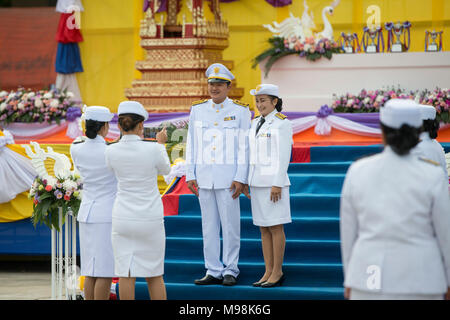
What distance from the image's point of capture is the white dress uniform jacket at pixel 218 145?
5.36 m

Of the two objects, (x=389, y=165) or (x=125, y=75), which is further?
(x=125, y=75)

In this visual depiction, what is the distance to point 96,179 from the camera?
470 cm

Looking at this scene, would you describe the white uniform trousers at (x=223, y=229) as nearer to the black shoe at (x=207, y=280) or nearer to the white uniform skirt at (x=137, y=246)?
the black shoe at (x=207, y=280)

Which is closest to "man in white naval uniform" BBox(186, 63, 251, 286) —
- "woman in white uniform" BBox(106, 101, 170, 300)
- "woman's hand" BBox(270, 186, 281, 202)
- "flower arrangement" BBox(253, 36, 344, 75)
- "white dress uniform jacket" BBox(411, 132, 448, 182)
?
"woman's hand" BBox(270, 186, 281, 202)

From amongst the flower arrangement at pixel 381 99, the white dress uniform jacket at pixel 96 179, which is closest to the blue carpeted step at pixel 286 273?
the white dress uniform jacket at pixel 96 179

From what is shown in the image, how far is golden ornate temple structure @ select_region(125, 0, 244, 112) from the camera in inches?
396

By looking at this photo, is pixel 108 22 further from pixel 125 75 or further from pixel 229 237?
pixel 229 237

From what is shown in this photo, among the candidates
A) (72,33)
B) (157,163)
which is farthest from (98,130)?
(72,33)

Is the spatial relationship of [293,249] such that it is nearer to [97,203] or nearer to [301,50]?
[97,203]

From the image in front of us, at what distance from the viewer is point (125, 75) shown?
1310 centimetres

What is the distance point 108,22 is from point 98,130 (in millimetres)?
8767

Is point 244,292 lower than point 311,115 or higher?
lower

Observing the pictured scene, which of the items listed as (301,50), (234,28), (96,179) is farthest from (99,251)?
(234,28)

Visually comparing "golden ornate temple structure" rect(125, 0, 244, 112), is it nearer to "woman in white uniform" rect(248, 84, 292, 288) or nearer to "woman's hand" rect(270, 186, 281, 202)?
"woman in white uniform" rect(248, 84, 292, 288)
